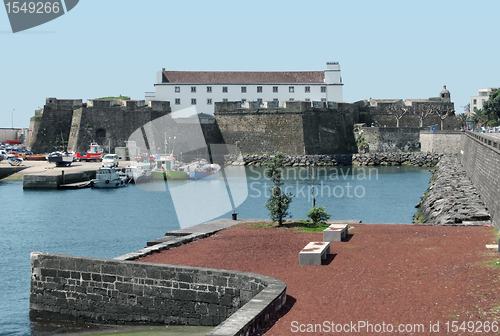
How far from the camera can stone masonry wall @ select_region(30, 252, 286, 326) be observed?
11.7m

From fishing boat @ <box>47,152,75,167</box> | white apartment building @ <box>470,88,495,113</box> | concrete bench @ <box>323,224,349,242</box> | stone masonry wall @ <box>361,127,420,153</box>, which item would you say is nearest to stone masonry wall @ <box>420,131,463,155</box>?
stone masonry wall @ <box>361,127,420,153</box>

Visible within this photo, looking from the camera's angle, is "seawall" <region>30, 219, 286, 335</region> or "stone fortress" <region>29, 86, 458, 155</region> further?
"stone fortress" <region>29, 86, 458, 155</region>

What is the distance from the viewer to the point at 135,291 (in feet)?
41.9

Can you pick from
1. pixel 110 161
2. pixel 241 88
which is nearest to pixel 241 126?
pixel 241 88

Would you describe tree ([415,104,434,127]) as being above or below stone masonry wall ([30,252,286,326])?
above

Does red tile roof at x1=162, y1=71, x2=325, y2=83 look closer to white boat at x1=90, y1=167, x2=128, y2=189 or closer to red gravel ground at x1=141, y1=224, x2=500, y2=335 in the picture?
white boat at x1=90, y1=167, x2=128, y2=189

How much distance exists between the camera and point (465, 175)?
123 feet

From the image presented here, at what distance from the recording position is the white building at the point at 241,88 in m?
68.6

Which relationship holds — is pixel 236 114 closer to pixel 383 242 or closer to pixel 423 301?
pixel 383 242

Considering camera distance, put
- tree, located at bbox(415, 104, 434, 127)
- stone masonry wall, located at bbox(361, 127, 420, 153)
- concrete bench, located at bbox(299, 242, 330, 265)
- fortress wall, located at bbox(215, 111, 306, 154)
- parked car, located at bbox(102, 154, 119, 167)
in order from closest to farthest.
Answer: concrete bench, located at bbox(299, 242, 330, 265) → parked car, located at bbox(102, 154, 119, 167) → fortress wall, located at bbox(215, 111, 306, 154) → stone masonry wall, located at bbox(361, 127, 420, 153) → tree, located at bbox(415, 104, 434, 127)

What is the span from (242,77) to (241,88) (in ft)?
5.69

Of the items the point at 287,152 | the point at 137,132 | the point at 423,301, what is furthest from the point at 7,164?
the point at 423,301

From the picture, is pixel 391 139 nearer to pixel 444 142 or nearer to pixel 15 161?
pixel 444 142

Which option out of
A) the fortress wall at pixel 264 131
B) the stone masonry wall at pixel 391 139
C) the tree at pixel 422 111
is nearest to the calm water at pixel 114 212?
the fortress wall at pixel 264 131
